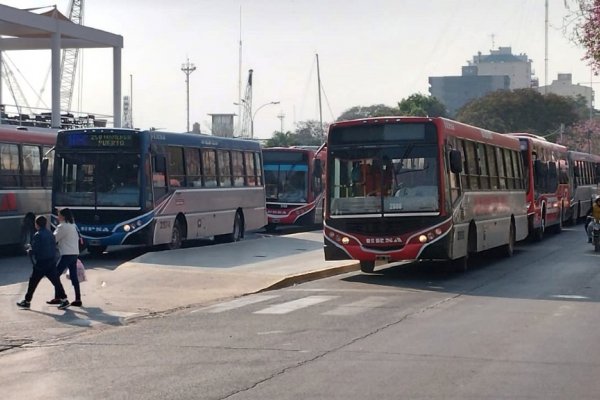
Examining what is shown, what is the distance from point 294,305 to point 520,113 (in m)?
85.8

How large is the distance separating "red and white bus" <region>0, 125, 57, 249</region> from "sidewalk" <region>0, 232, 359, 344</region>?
3.87 m

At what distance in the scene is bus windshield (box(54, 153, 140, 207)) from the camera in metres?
24.6

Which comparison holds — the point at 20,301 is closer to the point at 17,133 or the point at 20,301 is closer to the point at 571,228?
the point at 17,133

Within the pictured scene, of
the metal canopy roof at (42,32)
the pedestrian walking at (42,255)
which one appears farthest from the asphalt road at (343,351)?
the metal canopy roof at (42,32)

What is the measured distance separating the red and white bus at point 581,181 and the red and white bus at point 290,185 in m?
11.8

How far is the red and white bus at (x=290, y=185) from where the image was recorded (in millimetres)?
38375

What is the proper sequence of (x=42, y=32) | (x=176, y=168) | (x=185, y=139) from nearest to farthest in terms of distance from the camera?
(x=176, y=168)
(x=185, y=139)
(x=42, y=32)

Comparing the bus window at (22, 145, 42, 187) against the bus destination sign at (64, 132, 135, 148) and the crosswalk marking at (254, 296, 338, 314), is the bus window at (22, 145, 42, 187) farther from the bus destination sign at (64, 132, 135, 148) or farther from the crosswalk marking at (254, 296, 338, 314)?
the crosswalk marking at (254, 296, 338, 314)

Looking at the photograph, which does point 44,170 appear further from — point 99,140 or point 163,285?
point 163,285

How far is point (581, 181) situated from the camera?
46.8 meters

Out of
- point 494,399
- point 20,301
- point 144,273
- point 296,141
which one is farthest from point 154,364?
→ point 296,141

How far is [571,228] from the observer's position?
143 ft

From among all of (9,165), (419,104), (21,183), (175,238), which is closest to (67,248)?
(9,165)

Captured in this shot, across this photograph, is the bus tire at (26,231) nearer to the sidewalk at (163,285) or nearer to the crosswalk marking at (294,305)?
the sidewalk at (163,285)
